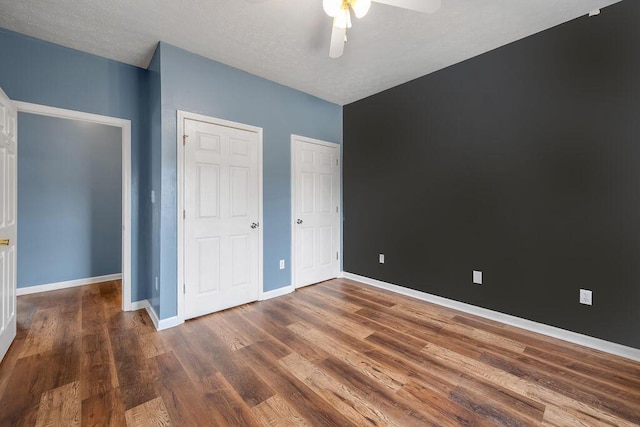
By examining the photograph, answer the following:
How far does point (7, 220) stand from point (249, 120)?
222 cm

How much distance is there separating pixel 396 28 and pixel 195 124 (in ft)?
6.79

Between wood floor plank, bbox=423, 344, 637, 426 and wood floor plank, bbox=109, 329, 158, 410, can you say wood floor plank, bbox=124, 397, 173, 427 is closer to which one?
wood floor plank, bbox=109, 329, 158, 410

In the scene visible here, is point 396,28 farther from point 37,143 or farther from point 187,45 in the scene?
point 37,143

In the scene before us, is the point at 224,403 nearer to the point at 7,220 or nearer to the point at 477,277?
the point at 7,220

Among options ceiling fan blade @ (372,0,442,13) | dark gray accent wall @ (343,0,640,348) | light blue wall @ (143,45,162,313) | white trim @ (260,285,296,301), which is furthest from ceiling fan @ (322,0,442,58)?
white trim @ (260,285,296,301)

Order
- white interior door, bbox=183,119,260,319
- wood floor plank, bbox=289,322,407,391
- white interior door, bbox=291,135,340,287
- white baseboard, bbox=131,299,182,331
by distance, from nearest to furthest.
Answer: wood floor plank, bbox=289,322,407,391
white baseboard, bbox=131,299,182,331
white interior door, bbox=183,119,260,319
white interior door, bbox=291,135,340,287

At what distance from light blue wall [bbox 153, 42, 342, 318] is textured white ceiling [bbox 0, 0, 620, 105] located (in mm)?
187

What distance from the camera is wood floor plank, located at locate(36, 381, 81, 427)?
57.2 inches

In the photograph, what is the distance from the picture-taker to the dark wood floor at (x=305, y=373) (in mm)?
1524

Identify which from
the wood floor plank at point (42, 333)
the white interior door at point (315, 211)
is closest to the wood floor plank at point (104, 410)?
the wood floor plank at point (42, 333)

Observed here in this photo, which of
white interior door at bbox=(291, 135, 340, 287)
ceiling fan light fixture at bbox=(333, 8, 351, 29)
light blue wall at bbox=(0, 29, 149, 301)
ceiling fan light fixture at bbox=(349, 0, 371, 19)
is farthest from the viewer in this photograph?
white interior door at bbox=(291, 135, 340, 287)

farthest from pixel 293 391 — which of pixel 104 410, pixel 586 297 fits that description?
pixel 586 297

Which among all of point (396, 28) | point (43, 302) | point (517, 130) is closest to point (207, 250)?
point (43, 302)

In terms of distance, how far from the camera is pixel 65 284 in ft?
12.3
